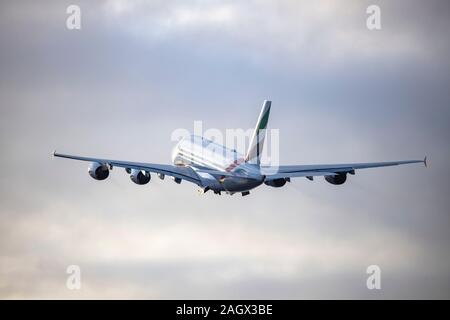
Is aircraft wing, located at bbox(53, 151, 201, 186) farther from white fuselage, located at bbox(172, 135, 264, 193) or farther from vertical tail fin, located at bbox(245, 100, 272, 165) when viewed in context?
vertical tail fin, located at bbox(245, 100, 272, 165)

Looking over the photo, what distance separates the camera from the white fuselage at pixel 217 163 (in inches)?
5148

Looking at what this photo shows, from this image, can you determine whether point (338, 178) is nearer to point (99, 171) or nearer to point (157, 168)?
point (157, 168)

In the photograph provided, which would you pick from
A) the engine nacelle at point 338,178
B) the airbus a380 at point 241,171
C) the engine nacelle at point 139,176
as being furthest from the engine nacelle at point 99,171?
the engine nacelle at point 338,178

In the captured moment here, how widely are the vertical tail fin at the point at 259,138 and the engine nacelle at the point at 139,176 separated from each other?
11.8 metres

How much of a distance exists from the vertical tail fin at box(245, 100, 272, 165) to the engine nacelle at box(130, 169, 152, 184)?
11752 mm

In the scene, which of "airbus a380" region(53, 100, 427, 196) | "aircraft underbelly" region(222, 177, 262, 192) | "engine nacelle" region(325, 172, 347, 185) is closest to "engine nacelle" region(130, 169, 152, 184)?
"airbus a380" region(53, 100, 427, 196)

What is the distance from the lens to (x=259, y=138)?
135 metres

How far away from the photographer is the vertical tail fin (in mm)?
134000

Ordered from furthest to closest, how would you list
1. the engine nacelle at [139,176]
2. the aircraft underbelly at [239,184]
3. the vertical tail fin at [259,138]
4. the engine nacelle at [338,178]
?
the engine nacelle at [139,176], the engine nacelle at [338,178], the vertical tail fin at [259,138], the aircraft underbelly at [239,184]

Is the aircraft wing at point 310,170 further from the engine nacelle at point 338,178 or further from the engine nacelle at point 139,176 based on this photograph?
the engine nacelle at point 139,176

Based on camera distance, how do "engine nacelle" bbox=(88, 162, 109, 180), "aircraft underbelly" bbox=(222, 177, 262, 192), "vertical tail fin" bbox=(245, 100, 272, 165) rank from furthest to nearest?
"engine nacelle" bbox=(88, 162, 109, 180) < "vertical tail fin" bbox=(245, 100, 272, 165) < "aircraft underbelly" bbox=(222, 177, 262, 192)

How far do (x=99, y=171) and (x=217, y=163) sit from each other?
14.1 m

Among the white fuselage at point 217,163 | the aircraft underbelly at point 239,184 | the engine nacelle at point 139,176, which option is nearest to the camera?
the aircraft underbelly at point 239,184
